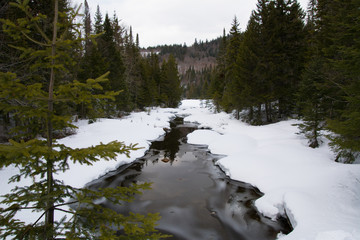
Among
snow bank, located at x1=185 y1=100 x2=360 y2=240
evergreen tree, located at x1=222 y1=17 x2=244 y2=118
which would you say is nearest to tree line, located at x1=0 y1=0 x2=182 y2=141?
snow bank, located at x1=185 y1=100 x2=360 y2=240

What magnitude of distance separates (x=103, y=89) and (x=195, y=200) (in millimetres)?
17825

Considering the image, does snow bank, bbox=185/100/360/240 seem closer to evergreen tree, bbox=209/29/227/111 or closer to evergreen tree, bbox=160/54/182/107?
evergreen tree, bbox=209/29/227/111

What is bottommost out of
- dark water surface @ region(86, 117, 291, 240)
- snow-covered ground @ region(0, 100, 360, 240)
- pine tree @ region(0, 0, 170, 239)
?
dark water surface @ region(86, 117, 291, 240)

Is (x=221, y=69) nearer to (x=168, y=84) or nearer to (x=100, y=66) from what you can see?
(x=168, y=84)

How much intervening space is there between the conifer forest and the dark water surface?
1178 mm

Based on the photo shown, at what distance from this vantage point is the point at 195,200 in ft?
26.1

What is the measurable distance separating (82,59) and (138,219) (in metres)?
23.5

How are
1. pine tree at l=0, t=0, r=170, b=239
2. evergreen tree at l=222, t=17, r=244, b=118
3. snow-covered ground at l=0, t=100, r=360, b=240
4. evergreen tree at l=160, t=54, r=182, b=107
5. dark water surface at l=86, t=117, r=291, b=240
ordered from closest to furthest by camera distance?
pine tree at l=0, t=0, r=170, b=239, snow-covered ground at l=0, t=100, r=360, b=240, dark water surface at l=86, t=117, r=291, b=240, evergreen tree at l=222, t=17, r=244, b=118, evergreen tree at l=160, t=54, r=182, b=107

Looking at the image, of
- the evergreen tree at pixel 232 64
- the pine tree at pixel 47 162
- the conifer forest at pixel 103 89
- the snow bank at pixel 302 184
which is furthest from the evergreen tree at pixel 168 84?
the pine tree at pixel 47 162

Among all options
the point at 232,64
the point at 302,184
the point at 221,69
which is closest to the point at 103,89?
the point at 232,64

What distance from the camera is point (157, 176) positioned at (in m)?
10.3

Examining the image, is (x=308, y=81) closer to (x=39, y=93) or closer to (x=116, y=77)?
(x=39, y=93)

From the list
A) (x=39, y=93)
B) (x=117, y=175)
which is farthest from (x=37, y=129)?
(x=117, y=175)

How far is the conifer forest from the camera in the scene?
96.7 inches
